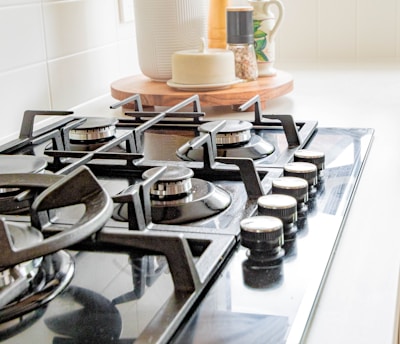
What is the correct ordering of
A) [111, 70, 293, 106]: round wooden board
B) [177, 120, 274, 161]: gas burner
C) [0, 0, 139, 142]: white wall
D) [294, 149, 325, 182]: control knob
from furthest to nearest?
[111, 70, 293, 106]: round wooden board < [0, 0, 139, 142]: white wall < [177, 120, 274, 161]: gas burner < [294, 149, 325, 182]: control knob

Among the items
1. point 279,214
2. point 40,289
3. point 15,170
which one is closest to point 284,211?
point 279,214

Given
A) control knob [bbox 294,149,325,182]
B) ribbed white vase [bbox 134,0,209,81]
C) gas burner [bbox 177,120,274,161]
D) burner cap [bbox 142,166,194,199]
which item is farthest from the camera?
ribbed white vase [bbox 134,0,209,81]

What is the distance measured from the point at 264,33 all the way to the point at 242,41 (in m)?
0.11

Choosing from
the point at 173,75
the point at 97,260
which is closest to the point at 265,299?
the point at 97,260

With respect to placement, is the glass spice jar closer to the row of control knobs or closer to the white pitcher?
the white pitcher

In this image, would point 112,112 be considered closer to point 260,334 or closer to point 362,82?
point 362,82

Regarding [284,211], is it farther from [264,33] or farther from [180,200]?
[264,33]

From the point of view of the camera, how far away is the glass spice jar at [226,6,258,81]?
1.43m

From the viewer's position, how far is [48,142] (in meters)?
1.12

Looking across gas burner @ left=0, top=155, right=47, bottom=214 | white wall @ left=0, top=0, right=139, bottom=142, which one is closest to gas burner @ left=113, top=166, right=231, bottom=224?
gas burner @ left=0, top=155, right=47, bottom=214

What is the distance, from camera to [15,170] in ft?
2.85

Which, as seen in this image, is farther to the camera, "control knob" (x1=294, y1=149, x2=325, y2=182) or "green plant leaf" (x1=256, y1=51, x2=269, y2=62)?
"green plant leaf" (x1=256, y1=51, x2=269, y2=62)

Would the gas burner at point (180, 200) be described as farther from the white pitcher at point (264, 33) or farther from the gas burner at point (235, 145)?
the white pitcher at point (264, 33)

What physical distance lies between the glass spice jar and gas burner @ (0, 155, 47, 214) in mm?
654
